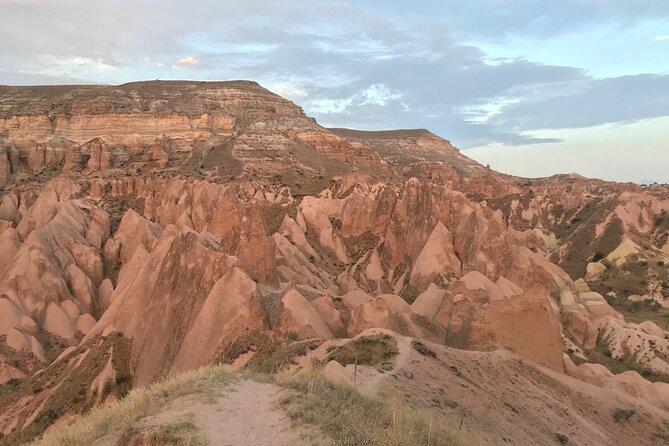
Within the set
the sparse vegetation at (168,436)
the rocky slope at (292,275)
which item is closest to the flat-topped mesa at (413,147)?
the rocky slope at (292,275)

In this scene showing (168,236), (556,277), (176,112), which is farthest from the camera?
(176,112)

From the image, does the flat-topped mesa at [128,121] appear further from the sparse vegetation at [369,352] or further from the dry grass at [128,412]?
the dry grass at [128,412]

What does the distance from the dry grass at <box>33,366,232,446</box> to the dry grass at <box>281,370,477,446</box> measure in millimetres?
1497

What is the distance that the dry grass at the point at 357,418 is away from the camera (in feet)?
25.0

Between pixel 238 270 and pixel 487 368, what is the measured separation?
25.8ft

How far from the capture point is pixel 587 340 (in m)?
28.7

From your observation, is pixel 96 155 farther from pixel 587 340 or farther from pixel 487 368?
pixel 487 368

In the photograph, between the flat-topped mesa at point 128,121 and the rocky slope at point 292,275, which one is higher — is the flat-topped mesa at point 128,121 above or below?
above

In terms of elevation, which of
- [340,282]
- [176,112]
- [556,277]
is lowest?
[340,282]

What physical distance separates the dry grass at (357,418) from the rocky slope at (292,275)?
7.29 m

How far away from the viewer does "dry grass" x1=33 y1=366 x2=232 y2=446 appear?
833 centimetres

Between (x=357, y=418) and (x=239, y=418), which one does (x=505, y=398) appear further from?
(x=239, y=418)

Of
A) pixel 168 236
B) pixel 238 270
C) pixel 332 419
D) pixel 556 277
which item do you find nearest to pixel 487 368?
pixel 238 270

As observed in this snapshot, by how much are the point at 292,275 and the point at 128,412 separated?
69.5ft
